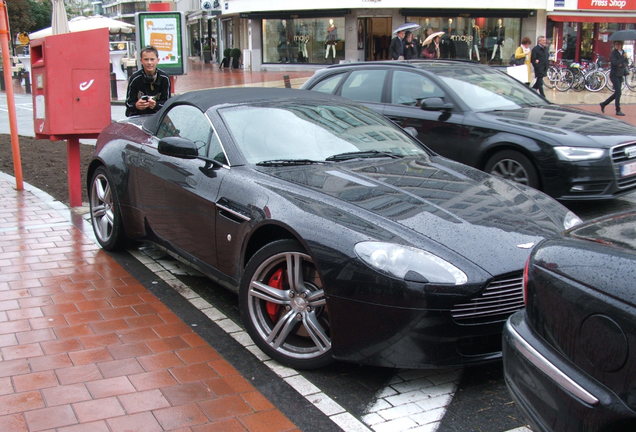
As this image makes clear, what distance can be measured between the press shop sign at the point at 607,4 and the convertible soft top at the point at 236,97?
33434 mm

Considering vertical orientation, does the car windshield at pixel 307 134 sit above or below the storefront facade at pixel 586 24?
below

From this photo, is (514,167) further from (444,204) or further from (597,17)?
(597,17)

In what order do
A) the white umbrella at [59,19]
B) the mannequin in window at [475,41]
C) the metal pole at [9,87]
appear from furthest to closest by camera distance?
the mannequin in window at [475,41] < the white umbrella at [59,19] < the metal pole at [9,87]

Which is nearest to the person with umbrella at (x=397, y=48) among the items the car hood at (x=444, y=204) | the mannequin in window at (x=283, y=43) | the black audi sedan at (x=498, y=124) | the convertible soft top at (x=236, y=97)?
the black audi sedan at (x=498, y=124)

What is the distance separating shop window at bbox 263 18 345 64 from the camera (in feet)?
124

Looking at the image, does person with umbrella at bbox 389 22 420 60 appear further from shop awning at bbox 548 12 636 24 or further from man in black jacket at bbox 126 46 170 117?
shop awning at bbox 548 12 636 24

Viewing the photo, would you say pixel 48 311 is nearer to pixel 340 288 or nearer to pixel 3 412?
pixel 3 412

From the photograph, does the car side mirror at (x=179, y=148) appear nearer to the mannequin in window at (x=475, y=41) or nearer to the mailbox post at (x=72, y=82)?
the mailbox post at (x=72, y=82)

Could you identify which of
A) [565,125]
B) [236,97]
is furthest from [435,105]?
[236,97]

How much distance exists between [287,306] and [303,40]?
1420 inches

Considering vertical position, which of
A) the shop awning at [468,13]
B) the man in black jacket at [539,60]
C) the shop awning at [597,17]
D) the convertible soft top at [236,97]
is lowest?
the convertible soft top at [236,97]

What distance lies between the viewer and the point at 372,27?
123 ft

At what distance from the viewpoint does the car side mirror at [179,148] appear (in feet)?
Result: 15.5

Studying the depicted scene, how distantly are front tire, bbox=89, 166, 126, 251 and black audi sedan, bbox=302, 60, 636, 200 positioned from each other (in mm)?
3735
